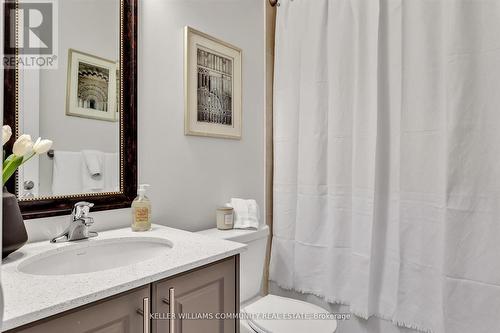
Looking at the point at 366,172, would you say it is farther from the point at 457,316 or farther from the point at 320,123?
the point at 457,316

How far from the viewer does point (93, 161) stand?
1187 millimetres

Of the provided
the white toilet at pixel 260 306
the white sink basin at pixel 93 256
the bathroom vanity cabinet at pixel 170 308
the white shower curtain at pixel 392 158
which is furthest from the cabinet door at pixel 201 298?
the white shower curtain at pixel 392 158

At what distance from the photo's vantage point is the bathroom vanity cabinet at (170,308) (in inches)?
26.5

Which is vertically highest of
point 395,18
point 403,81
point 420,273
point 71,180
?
point 395,18

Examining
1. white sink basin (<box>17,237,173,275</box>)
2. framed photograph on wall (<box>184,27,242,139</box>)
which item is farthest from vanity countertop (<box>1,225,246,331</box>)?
framed photograph on wall (<box>184,27,242,139</box>)

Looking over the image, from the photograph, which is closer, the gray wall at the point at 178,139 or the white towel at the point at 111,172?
the white towel at the point at 111,172

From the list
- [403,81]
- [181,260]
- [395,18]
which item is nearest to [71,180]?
[181,260]

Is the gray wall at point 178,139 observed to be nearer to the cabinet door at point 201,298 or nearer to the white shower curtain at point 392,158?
the white shower curtain at point 392,158

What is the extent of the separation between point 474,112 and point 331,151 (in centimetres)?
66

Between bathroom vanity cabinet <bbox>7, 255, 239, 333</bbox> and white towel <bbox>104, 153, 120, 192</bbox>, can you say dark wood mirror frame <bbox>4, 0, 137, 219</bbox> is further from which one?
bathroom vanity cabinet <bbox>7, 255, 239, 333</bbox>

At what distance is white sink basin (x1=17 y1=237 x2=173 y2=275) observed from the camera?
3.05ft

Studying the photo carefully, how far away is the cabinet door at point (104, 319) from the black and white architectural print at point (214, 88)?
100cm

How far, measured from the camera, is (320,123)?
5.73 ft

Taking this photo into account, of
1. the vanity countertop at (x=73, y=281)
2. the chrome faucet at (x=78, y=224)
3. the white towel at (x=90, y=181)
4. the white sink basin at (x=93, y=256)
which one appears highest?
the white towel at (x=90, y=181)
